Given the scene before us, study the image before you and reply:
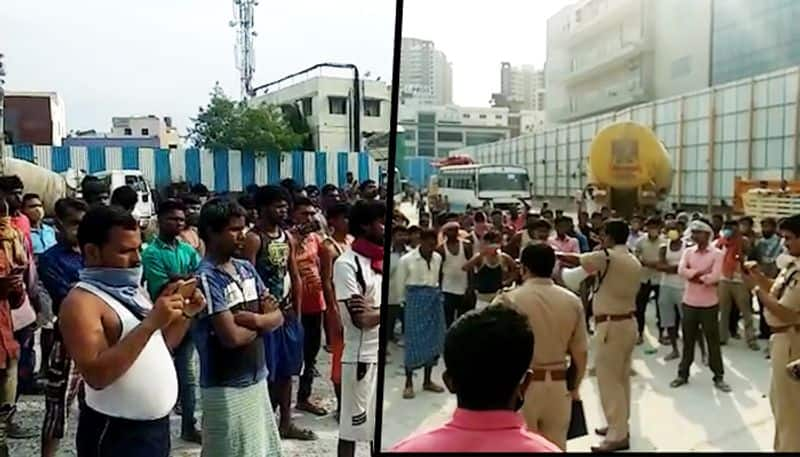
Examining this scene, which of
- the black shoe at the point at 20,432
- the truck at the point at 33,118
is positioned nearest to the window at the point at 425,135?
the black shoe at the point at 20,432

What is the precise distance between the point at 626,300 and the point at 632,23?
563 mm

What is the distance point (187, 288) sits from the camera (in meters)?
1.54

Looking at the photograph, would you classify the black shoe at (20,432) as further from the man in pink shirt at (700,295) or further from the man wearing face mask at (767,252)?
the man wearing face mask at (767,252)

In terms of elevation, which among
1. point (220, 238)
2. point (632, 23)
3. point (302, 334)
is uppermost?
point (632, 23)

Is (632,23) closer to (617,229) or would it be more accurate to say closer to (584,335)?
(617,229)

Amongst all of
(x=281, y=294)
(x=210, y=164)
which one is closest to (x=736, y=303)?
(x=281, y=294)

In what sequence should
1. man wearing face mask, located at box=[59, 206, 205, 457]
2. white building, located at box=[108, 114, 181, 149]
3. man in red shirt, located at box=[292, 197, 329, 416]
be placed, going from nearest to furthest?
1. man wearing face mask, located at box=[59, 206, 205, 457]
2. man in red shirt, located at box=[292, 197, 329, 416]
3. white building, located at box=[108, 114, 181, 149]

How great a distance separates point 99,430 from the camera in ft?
4.76

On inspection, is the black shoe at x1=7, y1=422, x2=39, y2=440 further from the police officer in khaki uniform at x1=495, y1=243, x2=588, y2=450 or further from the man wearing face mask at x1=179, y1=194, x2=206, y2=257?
the police officer in khaki uniform at x1=495, y1=243, x2=588, y2=450

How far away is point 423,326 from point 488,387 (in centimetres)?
53

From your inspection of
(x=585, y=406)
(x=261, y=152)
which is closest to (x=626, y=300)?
(x=585, y=406)

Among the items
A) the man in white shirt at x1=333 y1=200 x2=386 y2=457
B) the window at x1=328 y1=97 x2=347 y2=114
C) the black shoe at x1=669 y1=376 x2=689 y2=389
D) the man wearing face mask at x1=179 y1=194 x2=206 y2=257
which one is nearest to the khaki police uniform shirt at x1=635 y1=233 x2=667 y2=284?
the black shoe at x1=669 y1=376 x2=689 y2=389

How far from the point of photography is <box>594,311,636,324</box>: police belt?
1.58 meters

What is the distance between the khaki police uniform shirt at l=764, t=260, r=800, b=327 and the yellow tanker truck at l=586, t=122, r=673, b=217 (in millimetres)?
269
